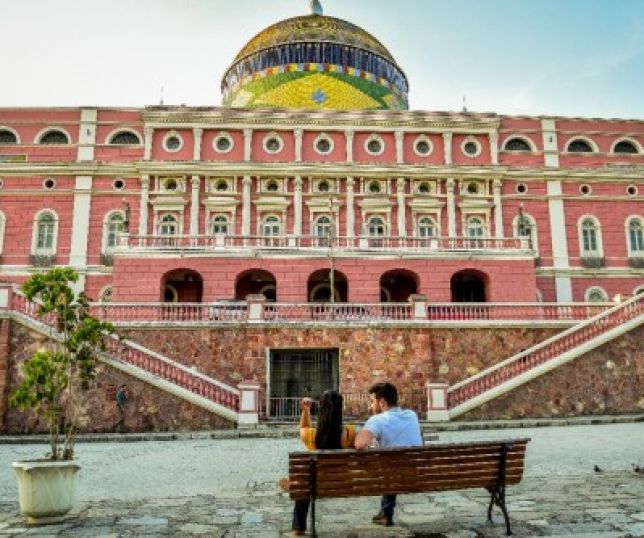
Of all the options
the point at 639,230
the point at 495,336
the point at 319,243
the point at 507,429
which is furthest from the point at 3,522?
the point at 639,230

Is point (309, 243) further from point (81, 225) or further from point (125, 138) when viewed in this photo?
point (125, 138)

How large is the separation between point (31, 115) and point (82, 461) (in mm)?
25880

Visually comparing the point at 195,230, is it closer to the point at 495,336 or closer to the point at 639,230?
the point at 495,336

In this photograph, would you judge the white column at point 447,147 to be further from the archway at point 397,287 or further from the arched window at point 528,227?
the archway at point 397,287

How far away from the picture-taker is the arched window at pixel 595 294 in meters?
31.8

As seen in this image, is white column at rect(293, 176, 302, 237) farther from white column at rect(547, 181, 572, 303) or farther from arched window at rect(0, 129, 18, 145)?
arched window at rect(0, 129, 18, 145)

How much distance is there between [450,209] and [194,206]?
12.7 metres

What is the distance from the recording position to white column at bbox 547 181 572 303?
104 feet

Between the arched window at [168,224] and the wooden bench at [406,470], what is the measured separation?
87.1 ft

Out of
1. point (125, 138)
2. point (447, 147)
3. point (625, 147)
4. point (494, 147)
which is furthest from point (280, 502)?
point (625, 147)

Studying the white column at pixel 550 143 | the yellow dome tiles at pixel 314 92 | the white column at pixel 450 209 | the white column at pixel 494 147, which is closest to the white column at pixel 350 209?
the white column at pixel 450 209

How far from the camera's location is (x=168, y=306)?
2078cm

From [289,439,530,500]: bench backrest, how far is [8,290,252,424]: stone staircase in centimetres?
1198

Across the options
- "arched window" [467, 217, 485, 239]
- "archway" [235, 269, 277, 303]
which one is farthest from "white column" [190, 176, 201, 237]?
"arched window" [467, 217, 485, 239]
